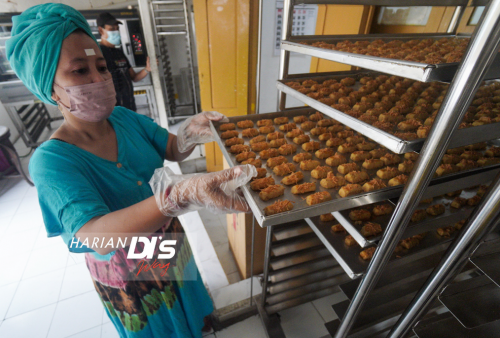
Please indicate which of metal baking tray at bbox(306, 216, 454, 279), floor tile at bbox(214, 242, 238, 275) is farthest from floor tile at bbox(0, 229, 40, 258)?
metal baking tray at bbox(306, 216, 454, 279)

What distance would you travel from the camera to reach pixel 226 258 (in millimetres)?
2775

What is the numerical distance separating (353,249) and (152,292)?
1153 millimetres

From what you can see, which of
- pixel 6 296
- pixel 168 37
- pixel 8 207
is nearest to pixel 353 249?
pixel 6 296

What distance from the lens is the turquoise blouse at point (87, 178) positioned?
0.95m

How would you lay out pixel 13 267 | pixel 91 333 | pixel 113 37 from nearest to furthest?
pixel 91 333 < pixel 13 267 < pixel 113 37

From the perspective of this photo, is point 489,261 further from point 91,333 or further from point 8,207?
point 8,207

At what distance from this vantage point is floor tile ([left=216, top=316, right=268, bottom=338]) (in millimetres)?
1999

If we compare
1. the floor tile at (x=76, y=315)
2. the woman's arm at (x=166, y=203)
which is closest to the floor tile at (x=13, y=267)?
the floor tile at (x=76, y=315)

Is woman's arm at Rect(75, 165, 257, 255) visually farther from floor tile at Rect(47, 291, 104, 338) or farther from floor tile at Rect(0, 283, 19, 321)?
floor tile at Rect(0, 283, 19, 321)

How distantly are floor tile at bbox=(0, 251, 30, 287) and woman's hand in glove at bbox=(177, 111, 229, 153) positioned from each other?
7.90 feet

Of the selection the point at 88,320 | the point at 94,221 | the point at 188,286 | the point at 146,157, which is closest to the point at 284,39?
the point at 146,157

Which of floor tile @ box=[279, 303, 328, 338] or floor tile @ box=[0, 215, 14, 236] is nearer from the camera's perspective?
floor tile @ box=[279, 303, 328, 338]

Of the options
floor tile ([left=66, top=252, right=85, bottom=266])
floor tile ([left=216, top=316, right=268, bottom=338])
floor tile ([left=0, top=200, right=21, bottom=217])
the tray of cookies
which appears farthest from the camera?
floor tile ([left=0, top=200, right=21, bottom=217])

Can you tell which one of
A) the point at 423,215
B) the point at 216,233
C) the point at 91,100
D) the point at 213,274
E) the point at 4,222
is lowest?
the point at 216,233
